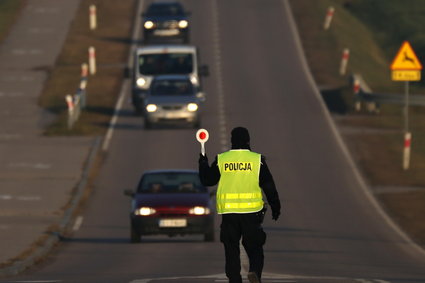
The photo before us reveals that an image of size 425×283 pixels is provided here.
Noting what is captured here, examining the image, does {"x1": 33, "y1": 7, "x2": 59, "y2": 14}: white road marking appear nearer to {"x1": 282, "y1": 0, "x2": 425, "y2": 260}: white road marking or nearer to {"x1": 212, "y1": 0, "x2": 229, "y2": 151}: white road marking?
{"x1": 212, "y1": 0, "x2": 229, "y2": 151}: white road marking

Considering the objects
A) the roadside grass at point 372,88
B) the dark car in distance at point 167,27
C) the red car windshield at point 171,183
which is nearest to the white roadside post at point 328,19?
the roadside grass at point 372,88

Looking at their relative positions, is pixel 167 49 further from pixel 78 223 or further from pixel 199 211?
pixel 199 211

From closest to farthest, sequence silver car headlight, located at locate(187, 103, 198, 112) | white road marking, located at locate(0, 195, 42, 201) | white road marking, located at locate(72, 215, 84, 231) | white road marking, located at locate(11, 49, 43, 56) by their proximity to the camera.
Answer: white road marking, located at locate(72, 215, 84, 231) < white road marking, located at locate(0, 195, 42, 201) < silver car headlight, located at locate(187, 103, 198, 112) < white road marking, located at locate(11, 49, 43, 56)

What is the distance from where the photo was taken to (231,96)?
48.9 m

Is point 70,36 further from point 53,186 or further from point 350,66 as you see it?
point 53,186

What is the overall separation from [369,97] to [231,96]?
218 inches

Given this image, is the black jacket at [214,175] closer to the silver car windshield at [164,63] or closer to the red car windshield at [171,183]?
the red car windshield at [171,183]

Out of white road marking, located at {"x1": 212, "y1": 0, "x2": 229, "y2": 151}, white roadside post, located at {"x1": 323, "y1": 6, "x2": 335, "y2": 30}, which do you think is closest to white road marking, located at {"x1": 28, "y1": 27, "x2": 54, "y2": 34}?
white road marking, located at {"x1": 212, "y1": 0, "x2": 229, "y2": 151}

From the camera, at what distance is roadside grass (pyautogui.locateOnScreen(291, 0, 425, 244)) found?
108 feet

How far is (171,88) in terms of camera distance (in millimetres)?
42594

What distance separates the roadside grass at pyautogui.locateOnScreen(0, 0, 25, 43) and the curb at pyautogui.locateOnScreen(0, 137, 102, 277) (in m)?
24.0

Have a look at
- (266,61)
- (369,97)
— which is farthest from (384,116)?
(266,61)

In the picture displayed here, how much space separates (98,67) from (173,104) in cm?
1479

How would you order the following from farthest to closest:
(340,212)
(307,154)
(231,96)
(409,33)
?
(409,33) < (231,96) < (307,154) < (340,212)
